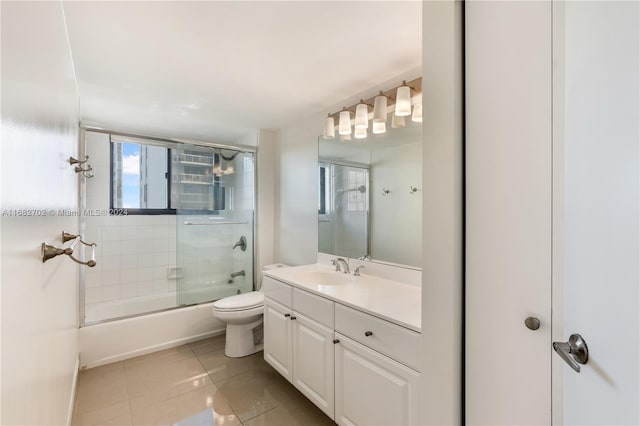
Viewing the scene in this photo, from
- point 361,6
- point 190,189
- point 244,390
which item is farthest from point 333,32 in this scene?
point 244,390

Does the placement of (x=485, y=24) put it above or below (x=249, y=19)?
below

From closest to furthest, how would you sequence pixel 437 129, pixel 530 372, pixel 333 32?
pixel 530 372
pixel 437 129
pixel 333 32

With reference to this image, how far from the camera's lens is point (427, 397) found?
1060mm

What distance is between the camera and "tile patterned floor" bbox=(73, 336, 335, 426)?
1753mm

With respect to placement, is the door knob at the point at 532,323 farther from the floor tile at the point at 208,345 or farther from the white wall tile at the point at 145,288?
the white wall tile at the point at 145,288

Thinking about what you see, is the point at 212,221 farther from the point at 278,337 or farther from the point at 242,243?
the point at 278,337

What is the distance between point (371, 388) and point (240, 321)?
Result: 144 cm

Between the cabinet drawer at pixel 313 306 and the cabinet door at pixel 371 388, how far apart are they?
0.12 m

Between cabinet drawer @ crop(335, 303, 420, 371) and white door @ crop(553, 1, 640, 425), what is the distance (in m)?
0.50

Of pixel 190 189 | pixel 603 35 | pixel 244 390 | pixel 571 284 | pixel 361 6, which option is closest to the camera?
pixel 603 35

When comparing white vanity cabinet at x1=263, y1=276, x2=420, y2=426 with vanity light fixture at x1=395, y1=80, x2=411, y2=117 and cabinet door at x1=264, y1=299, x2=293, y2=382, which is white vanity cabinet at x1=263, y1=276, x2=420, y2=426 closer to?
cabinet door at x1=264, y1=299, x2=293, y2=382

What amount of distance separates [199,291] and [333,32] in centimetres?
265

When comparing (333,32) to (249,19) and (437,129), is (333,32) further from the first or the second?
(437,129)

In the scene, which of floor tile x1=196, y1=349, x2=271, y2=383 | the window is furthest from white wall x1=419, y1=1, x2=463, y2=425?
the window
